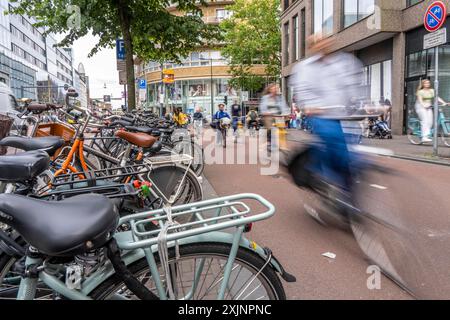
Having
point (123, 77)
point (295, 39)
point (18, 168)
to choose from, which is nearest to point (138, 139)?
point (18, 168)

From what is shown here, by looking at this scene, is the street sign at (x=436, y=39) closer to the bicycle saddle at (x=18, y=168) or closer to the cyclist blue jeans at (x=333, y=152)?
the cyclist blue jeans at (x=333, y=152)

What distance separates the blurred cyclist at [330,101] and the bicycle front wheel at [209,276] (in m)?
2.38

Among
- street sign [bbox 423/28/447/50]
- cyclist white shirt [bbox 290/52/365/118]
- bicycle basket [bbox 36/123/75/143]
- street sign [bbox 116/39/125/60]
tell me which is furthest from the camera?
street sign [bbox 116/39/125/60]

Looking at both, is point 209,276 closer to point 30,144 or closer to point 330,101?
point 30,144

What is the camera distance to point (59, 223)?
5.02 feet

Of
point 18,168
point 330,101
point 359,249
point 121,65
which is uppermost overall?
point 121,65

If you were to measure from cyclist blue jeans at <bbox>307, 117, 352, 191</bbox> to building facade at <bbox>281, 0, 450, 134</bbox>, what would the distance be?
1406 cm

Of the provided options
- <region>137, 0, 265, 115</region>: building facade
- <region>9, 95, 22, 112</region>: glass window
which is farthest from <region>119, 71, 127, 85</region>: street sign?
<region>137, 0, 265, 115</region>: building facade

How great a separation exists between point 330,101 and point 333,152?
52 centimetres

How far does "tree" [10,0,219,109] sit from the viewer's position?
11.1 m

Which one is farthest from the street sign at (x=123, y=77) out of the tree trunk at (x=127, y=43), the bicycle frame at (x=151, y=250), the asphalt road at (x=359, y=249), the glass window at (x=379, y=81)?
the glass window at (x=379, y=81)

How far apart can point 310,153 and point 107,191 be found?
2.68 metres

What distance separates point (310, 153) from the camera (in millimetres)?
4488

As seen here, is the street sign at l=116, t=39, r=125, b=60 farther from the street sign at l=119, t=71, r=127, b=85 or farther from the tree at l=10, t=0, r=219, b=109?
the street sign at l=119, t=71, r=127, b=85
